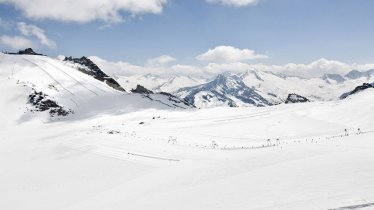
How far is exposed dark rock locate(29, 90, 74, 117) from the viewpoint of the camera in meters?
85.7

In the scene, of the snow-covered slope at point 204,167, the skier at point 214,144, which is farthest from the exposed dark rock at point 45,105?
the skier at point 214,144

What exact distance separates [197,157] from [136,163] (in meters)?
5.90

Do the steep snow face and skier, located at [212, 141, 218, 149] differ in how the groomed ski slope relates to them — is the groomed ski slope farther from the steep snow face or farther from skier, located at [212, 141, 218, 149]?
the steep snow face

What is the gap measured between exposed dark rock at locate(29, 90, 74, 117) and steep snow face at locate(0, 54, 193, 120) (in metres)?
0.13

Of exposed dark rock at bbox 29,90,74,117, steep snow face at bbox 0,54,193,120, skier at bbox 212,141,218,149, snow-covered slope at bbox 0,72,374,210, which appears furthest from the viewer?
steep snow face at bbox 0,54,193,120

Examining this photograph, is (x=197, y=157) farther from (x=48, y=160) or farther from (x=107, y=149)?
(x=48, y=160)

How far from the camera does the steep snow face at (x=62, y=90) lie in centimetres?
9138

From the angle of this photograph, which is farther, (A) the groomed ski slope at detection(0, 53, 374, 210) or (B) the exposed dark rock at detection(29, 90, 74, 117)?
(B) the exposed dark rock at detection(29, 90, 74, 117)

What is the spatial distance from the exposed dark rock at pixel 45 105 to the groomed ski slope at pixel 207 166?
2198 centimetres

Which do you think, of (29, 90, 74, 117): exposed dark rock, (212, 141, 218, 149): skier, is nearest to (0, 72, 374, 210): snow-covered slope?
(212, 141, 218, 149): skier

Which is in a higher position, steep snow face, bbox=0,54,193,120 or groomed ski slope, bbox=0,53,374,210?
steep snow face, bbox=0,54,193,120

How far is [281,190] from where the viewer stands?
65.2 feet

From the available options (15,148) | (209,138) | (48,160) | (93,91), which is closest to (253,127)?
(209,138)

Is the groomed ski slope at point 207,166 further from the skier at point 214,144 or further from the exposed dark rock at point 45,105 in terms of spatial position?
the exposed dark rock at point 45,105
